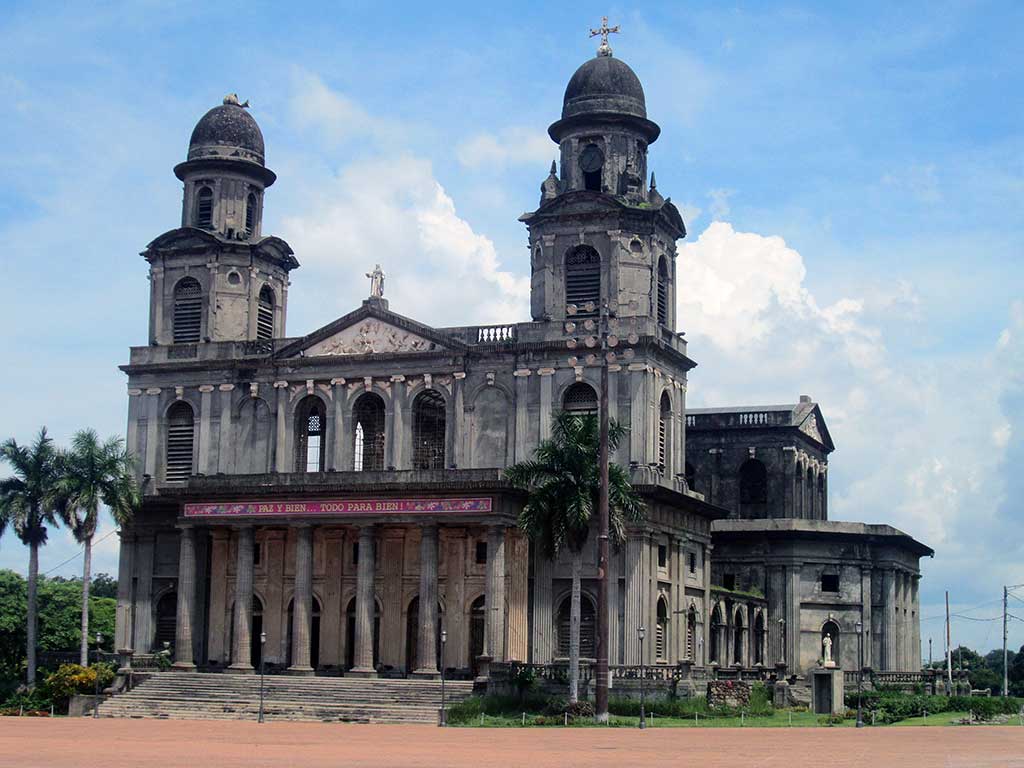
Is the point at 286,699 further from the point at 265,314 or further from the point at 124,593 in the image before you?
the point at 265,314

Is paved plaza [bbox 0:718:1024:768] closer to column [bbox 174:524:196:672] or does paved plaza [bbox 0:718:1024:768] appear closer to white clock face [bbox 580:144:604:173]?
column [bbox 174:524:196:672]

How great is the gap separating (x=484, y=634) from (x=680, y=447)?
38.8ft

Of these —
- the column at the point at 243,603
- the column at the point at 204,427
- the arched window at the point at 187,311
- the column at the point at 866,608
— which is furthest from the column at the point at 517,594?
the column at the point at 866,608

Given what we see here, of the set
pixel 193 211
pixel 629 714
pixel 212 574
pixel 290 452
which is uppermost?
pixel 193 211

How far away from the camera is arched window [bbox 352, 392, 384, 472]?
69.1 metres

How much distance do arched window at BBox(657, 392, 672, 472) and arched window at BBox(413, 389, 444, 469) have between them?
902cm

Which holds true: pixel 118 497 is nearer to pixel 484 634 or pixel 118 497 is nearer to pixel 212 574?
pixel 212 574

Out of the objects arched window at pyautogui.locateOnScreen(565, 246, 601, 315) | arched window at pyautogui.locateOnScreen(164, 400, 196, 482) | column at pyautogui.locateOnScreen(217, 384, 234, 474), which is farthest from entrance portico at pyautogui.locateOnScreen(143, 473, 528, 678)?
arched window at pyautogui.locateOnScreen(565, 246, 601, 315)

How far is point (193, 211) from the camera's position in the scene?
73.9 metres

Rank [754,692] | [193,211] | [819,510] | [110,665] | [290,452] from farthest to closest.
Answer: [819,510], [193,211], [290,452], [110,665], [754,692]

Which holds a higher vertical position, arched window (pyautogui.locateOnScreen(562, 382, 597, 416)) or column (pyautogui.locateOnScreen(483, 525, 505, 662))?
arched window (pyautogui.locateOnScreen(562, 382, 597, 416))

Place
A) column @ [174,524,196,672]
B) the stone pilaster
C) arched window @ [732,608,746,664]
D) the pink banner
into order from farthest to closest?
1. arched window @ [732,608,746,664]
2. column @ [174,524,196,672]
3. the stone pilaster
4. the pink banner

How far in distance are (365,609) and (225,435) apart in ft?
38.0

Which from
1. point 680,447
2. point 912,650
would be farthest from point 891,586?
point 680,447
